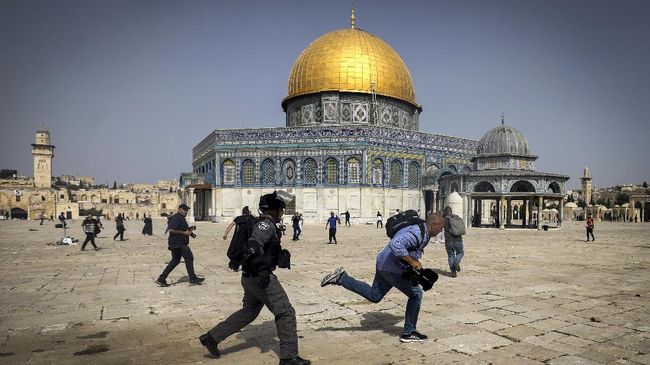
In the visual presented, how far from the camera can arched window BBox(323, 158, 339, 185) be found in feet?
117

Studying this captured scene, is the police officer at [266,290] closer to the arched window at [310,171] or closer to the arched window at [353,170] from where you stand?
the arched window at [353,170]

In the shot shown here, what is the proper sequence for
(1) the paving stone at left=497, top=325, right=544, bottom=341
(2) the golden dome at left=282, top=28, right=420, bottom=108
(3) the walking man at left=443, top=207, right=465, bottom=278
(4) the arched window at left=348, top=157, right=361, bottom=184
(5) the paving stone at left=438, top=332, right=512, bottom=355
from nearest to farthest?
(5) the paving stone at left=438, top=332, right=512, bottom=355 → (1) the paving stone at left=497, top=325, right=544, bottom=341 → (3) the walking man at left=443, top=207, right=465, bottom=278 → (4) the arched window at left=348, top=157, right=361, bottom=184 → (2) the golden dome at left=282, top=28, right=420, bottom=108

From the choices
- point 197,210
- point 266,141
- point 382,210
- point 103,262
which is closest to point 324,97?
point 266,141

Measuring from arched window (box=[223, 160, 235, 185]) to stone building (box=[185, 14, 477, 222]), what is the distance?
87mm

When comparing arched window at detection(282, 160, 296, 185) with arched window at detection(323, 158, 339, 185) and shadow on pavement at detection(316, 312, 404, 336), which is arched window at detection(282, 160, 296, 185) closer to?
arched window at detection(323, 158, 339, 185)

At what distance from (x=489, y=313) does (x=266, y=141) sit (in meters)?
32.7

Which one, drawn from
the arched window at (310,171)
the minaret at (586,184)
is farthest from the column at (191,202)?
the minaret at (586,184)

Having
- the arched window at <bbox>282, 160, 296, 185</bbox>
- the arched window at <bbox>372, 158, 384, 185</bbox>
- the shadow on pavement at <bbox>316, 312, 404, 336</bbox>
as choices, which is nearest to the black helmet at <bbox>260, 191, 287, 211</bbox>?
the shadow on pavement at <bbox>316, 312, 404, 336</bbox>

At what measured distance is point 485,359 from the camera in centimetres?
417

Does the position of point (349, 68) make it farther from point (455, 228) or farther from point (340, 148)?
point (455, 228)

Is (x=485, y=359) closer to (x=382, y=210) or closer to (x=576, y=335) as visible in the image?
(x=576, y=335)

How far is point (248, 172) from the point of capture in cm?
3778

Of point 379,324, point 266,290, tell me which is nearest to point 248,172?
point 379,324

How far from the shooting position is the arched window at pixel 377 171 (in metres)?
35.7
